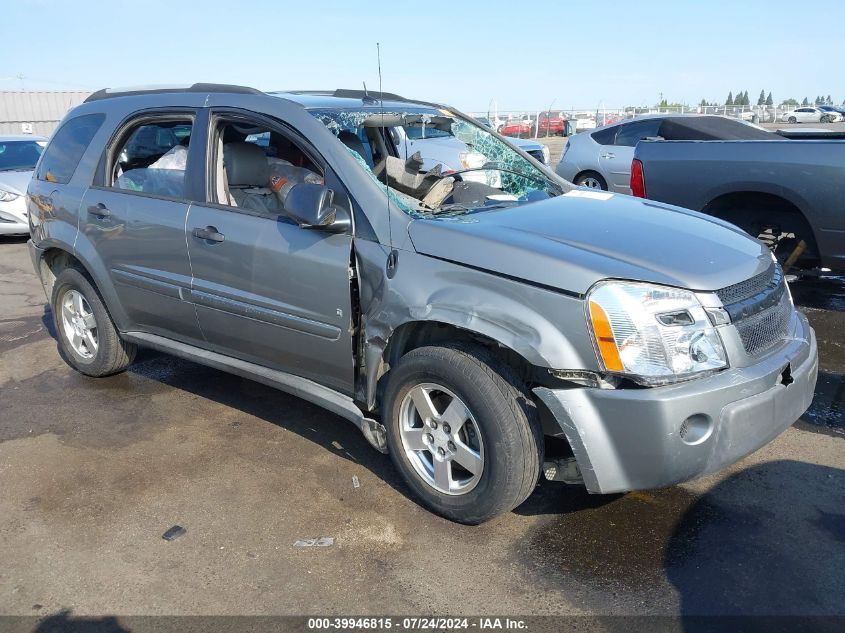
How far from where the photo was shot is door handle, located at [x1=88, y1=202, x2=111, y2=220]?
448 cm

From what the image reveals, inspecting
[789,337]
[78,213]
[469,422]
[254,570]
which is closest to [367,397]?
[469,422]

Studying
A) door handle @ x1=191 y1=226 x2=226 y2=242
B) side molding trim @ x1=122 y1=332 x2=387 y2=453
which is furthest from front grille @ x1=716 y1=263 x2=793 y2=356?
door handle @ x1=191 y1=226 x2=226 y2=242

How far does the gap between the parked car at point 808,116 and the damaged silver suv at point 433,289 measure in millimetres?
46611

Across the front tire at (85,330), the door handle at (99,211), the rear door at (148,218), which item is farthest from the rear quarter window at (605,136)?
the door handle at (99,211)

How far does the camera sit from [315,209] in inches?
129

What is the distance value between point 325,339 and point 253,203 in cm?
97

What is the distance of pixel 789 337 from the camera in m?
3.26

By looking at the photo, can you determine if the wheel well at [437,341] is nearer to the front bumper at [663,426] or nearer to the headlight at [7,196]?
the front bumper at [663,426]

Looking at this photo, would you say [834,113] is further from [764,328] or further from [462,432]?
[462,432]

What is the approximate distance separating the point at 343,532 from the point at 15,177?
32.1ft

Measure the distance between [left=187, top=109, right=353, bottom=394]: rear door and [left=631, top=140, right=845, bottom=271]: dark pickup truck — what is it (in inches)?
144

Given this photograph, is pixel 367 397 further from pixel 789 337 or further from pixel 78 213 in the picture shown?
pixel 78 213

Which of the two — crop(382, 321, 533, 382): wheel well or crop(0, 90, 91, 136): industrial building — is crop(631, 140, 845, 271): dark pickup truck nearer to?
crop(382, 321, 533, 382): wheel well

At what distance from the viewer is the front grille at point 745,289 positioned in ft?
9.61
